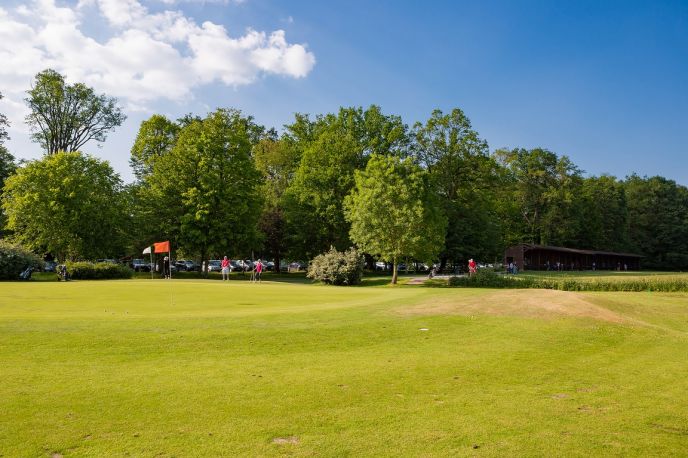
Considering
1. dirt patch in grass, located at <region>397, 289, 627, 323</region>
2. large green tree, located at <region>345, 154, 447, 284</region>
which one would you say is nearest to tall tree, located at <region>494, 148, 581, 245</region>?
large green tree, located at <region>345, 154, 447, 284</region>

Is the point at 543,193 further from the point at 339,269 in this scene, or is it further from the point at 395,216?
the point at 339,269

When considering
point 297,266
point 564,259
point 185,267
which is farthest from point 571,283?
point 185,267

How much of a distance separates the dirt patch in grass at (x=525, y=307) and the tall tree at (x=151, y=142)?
50769 millimetres

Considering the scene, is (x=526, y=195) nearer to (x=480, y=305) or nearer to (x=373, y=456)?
(x=480, y=305)

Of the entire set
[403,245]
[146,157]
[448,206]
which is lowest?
[403,245]

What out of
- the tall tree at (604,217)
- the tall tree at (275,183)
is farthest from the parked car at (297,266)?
the tall tree at (604,217)

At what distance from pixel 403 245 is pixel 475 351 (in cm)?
3610

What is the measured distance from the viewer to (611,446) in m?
6.61

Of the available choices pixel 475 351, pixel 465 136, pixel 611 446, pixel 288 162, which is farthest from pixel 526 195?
pixel 611 446

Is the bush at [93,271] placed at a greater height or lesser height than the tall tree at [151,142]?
lesser

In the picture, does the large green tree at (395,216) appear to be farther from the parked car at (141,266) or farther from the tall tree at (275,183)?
the parked car at (141,266)

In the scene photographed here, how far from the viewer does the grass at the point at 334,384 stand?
6629 millimetres

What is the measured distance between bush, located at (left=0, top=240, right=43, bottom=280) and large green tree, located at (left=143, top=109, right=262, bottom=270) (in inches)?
512

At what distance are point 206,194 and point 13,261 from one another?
18.7 meters
